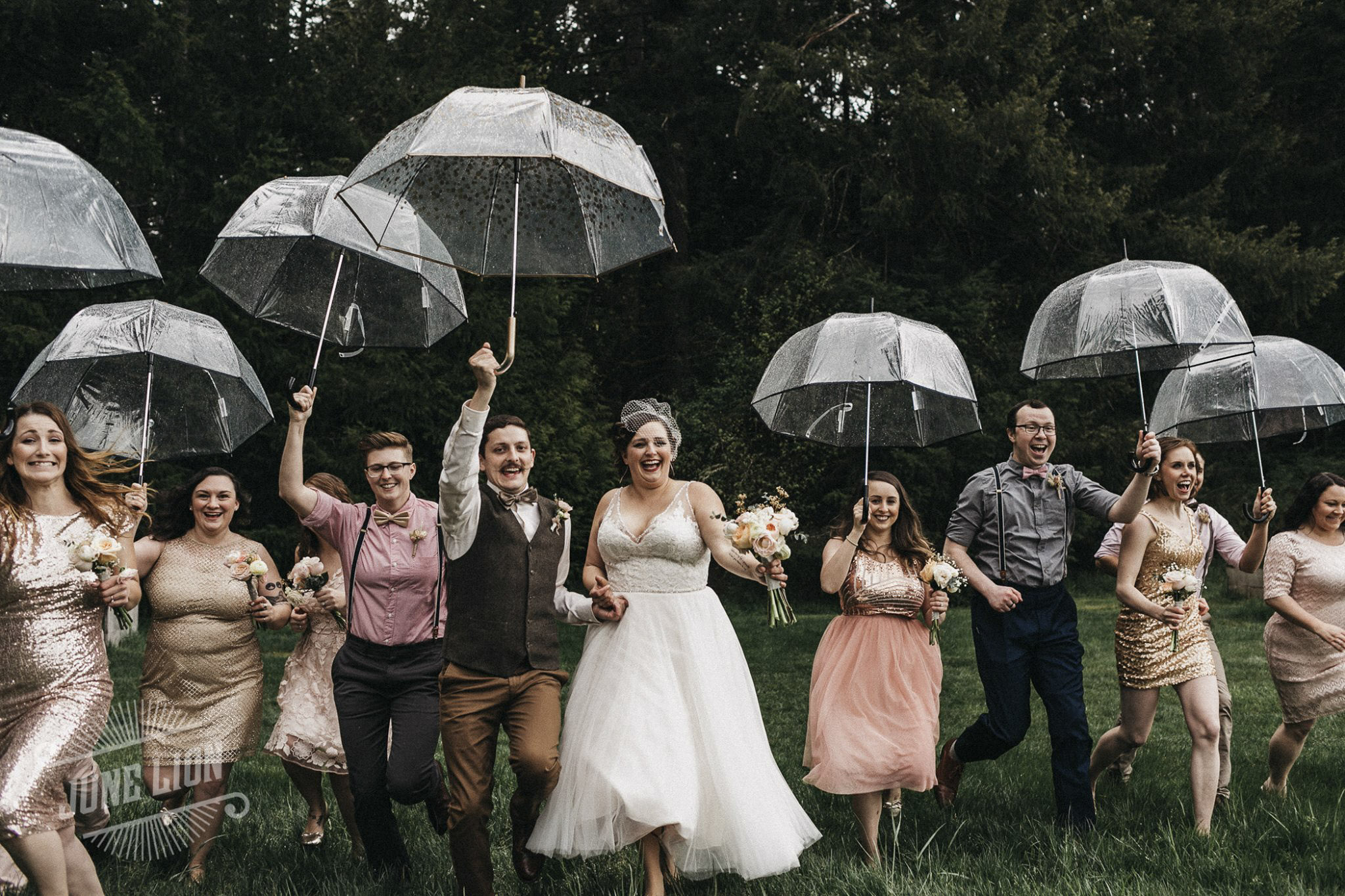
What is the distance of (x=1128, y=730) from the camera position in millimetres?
6832

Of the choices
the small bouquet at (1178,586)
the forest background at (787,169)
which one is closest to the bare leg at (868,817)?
the small bouquet at (1178,586)

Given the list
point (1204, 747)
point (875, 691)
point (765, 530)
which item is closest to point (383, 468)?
point (765, 530)

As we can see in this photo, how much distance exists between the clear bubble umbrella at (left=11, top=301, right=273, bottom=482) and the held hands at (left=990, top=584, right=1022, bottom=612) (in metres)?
4.22

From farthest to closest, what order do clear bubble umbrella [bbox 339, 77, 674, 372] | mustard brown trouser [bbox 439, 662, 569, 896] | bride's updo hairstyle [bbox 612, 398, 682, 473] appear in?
1. bride's updo hairstyle [bbox 612, 398, 682, 473]
2. clear bubble umbrella [bbox 339, 77, 674, 372]
3. mustard brown trouser [bbox 439, 662, 569, 896]

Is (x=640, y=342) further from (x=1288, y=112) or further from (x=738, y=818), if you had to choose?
(x=738, y=818)

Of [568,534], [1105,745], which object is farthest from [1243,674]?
[568,534]

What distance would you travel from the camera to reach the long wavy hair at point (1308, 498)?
24.1ft

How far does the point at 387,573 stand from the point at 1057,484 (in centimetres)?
364

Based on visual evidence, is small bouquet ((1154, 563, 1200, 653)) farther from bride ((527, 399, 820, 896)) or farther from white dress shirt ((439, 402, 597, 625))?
white dress shirt ((439, 402, 597, 625))

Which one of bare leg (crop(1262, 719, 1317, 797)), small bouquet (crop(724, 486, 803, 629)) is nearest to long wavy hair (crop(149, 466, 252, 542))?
small bouquet (crop(724, 486, 803, 629))

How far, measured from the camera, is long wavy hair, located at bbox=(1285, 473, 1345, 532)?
7.33 m

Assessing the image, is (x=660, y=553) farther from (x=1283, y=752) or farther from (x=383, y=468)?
(x=1283, y=752)

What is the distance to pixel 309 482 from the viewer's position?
729 centimetres

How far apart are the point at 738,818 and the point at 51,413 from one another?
345cm
